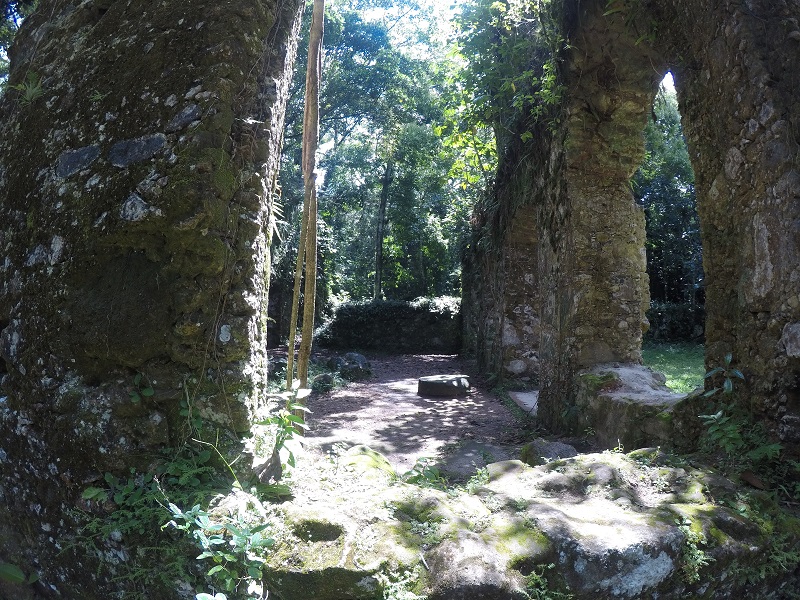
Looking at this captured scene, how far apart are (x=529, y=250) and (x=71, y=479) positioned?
26.2 ft

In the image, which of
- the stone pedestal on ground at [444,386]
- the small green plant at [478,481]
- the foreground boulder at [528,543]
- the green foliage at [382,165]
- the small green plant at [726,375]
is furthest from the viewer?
the green foliage at [382,165]

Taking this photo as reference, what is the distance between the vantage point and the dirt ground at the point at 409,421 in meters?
5.81

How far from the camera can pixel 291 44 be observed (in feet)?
9.25

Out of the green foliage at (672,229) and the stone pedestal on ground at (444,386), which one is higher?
the green foliage at (672,229)

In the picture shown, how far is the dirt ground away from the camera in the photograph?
581cm

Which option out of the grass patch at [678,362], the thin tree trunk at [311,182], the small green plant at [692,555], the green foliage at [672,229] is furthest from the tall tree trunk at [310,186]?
the green foliage at [672,229]

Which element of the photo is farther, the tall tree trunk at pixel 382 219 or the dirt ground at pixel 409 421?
the tall tree trunk at pixel 382 219

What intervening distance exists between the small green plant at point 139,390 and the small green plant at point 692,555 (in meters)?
1.99

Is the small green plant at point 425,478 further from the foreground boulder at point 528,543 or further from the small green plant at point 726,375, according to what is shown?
the small green plant at point 726,375

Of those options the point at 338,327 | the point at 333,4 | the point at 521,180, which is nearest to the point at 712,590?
the point at 521,180

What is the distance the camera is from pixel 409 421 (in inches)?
284

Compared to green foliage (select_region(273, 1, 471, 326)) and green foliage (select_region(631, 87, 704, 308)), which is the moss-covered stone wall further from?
green foliage (select_region(631, 87, 704, 308))

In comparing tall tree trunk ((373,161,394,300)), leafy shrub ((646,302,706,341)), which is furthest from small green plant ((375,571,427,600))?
tall tree trunk ((373,161,394,300))

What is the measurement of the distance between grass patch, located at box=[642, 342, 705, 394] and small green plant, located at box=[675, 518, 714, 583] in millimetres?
5047
